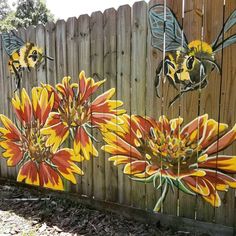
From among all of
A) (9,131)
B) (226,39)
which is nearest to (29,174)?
(9,131)

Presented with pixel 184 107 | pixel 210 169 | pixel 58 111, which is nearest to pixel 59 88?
pixel 58 111

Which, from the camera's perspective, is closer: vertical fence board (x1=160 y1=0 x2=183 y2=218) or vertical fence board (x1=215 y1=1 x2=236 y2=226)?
vertical fence board (x1=215 y1=1 x2=236 y2=226)

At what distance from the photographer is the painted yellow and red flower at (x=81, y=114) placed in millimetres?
3162

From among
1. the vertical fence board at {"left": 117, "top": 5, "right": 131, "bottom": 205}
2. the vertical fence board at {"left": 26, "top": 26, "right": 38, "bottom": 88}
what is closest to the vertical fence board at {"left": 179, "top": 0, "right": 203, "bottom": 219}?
the vertical fence board at {"left": 117, "top": 5, "right": 131, "bottom": 205}

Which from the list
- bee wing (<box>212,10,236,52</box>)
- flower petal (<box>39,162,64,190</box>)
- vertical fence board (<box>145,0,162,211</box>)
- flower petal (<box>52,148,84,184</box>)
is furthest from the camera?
flower petal (<box>39,162,64,190</box>)

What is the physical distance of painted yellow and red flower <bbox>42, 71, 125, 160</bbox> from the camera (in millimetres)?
3162

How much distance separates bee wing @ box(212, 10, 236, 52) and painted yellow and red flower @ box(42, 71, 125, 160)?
1035 millimetres

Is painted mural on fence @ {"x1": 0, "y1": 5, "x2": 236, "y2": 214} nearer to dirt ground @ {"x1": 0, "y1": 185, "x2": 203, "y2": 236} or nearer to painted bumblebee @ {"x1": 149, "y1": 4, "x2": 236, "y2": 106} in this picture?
painted bumblebee @ {"x1": 149, "y1": 4, "x2": 236, "y2": 106}

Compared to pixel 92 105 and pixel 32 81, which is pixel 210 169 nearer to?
pixel 92 105

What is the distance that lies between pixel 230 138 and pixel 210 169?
310mm

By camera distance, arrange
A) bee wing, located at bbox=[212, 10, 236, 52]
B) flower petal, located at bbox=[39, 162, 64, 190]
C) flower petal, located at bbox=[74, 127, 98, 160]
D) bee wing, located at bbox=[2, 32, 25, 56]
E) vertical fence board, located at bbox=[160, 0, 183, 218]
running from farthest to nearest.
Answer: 1. bee wing, located at bbox=[2, 32, 25, 56]
2. flower petal, located at bbox=[39, 162, 64, 190]
3. flower petal, located at bbox=[74, 127, 98, 160]
4. vertical fence board, located at bbox=[160, 0, 183, 218]
5. bee wing, located at bbox=[212, 10, 236, 52]

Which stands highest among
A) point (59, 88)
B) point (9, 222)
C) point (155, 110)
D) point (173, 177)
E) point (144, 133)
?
point (59, 88)

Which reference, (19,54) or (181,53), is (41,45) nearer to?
(19,54)

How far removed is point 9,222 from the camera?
10.8 feet
